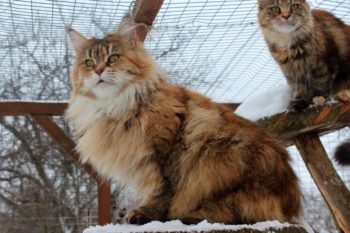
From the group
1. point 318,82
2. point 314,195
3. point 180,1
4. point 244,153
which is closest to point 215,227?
point 244,153

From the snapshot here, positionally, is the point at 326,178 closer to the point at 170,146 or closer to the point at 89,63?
the point at 170,146

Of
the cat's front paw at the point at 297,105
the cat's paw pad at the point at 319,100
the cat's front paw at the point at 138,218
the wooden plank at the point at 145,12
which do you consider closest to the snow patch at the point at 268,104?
the cat's front paw at the point at 297,105

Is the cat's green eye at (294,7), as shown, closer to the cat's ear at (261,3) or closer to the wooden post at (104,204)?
the cat's ear at (261,3)

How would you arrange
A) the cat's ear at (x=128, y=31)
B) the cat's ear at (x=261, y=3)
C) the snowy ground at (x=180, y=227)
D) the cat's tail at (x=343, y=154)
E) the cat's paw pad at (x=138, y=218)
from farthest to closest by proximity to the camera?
the cat's tail at (x=343, y=154), the cat's ear at (x=261, y=3), the cat's ear at (x=128, y=31), the cat's paw pad at (x=138, y=218), the snowy ground at (x=180, y=227)

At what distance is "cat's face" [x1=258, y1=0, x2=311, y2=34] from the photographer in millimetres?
2639

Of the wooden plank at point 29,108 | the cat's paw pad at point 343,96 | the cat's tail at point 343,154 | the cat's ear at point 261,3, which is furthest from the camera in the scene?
the wooden plank at point 29,108

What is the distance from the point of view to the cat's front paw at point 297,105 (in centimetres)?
266

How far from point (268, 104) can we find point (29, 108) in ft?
5.32

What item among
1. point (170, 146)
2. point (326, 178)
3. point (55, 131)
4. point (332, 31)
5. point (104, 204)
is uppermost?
point (332, 31)

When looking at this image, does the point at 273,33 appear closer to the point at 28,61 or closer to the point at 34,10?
the point at 34,10

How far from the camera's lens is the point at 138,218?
1.60m

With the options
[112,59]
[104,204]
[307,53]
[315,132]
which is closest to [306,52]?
[307,53]

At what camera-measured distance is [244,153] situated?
5.49 feet

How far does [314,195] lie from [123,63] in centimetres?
332
